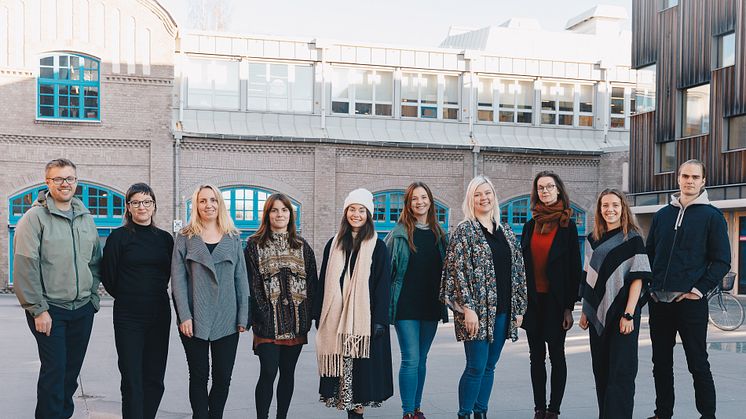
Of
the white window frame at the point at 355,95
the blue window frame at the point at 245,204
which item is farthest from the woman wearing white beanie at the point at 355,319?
the white window frame at the point at 355,95

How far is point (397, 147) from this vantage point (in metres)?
25.2

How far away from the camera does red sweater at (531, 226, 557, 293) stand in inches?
237

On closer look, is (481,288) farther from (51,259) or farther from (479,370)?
(51,259)

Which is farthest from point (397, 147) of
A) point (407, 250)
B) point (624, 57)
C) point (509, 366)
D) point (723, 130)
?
point (407, 250)

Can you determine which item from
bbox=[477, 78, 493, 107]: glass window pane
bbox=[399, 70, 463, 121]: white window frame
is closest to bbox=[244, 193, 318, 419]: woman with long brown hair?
bbox=[399, 70, 463, 121]: white window frame

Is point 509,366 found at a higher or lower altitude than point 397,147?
lower

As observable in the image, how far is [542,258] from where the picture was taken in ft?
19.8

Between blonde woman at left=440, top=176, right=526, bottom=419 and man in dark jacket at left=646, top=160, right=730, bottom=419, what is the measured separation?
1225 millimetres

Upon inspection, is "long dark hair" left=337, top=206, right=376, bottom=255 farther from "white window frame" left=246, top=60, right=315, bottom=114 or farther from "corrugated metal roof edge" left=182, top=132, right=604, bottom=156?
"white window frame" left=246, top=60, right=315, bottom=114

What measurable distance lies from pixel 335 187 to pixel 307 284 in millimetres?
18936

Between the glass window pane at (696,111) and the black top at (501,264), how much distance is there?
57.8 feet

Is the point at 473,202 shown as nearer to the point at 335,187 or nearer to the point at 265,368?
the point at 265,368

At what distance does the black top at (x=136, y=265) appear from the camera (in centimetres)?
535

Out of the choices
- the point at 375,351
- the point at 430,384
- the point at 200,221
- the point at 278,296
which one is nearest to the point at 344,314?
the point at 375,351
